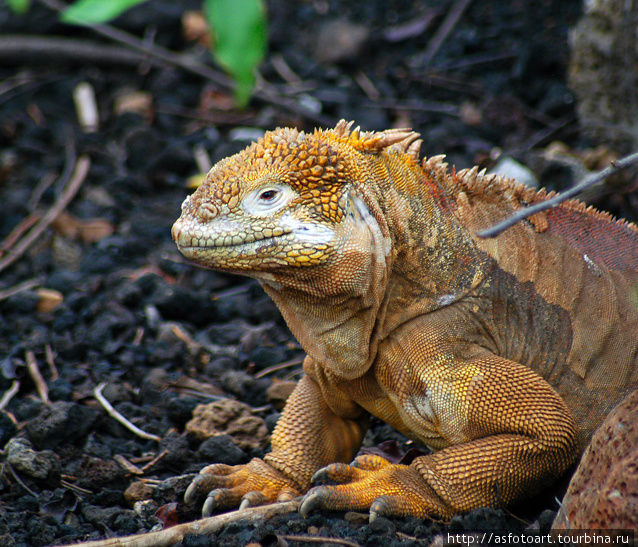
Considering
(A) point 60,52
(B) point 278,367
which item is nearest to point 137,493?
(B) point 278,367

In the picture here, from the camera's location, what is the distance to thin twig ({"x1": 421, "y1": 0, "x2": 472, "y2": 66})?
10.6m

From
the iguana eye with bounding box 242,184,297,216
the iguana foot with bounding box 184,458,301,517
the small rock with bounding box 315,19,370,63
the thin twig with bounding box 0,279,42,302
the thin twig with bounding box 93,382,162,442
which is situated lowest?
the thin twig with bounding box 0,279,42,302

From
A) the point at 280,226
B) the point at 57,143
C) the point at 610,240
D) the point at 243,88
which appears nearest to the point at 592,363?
the point at 610,240

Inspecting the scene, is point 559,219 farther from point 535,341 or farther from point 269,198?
point 269,198

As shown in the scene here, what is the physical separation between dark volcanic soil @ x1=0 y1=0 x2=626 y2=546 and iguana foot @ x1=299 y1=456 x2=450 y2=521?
71 mm

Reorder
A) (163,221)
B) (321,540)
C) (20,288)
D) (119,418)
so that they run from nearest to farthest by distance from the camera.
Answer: (321,540)
(119,418)
(20,288)
(163,221)

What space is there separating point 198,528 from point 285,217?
150cm

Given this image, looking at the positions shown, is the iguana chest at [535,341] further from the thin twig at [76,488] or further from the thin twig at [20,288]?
the thin twig at [20,288]

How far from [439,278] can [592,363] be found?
0.98 meters

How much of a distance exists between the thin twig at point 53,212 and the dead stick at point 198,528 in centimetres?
460

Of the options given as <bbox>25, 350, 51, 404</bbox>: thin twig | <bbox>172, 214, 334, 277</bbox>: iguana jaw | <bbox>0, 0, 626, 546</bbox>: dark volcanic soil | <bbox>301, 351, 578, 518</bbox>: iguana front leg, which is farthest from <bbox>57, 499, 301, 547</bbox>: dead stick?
<bbox>25, 350, 51, 404</bbox>: thin twig

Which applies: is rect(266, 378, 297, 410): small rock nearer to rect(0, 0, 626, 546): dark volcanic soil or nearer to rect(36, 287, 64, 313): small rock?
rect(0, 0, 626, 546): dark volcanic soil

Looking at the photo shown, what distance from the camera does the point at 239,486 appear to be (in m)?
4.35

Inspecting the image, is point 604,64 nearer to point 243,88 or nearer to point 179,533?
point 179,533
